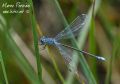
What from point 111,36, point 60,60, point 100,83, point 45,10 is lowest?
point 100,83

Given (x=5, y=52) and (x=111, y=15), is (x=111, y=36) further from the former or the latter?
(x=5, y=52)

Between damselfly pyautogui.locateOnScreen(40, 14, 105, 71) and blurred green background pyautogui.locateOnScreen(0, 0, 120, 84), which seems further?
blurred green background pyautogui.locateOnScreen(0, 0, 120, 84)

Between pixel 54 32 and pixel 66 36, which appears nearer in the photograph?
pixel 66 36

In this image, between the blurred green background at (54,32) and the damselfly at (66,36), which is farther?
the blurred green background at (54,32)

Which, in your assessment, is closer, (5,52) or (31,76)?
(31,76)

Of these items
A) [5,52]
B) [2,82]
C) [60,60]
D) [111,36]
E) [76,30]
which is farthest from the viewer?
[60,60]

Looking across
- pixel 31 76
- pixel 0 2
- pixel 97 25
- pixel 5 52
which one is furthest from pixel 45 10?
pixel 31 76

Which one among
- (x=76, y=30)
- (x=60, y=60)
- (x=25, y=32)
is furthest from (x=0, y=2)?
(x=60, y=60)

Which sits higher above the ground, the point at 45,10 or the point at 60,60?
the point at 45,10

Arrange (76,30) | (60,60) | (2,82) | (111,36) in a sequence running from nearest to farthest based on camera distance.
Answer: (2,82) < (76,30) < (111,36) < (60,60)
